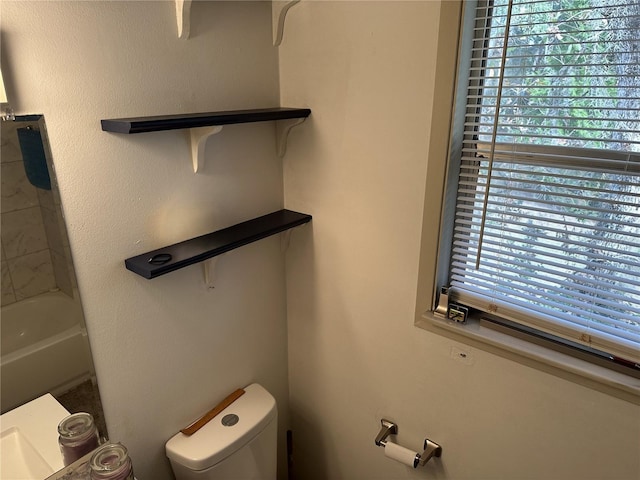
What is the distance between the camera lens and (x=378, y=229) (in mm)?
1324

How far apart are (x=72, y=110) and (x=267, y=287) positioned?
0.84 metres

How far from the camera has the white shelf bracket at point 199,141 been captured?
1153mm

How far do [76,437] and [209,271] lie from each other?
0.53 metres

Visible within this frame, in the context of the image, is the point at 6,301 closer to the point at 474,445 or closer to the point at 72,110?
the point at 72,110

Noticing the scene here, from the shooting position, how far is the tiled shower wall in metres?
0.94

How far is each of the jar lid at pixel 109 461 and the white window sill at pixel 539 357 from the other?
0.83 metres

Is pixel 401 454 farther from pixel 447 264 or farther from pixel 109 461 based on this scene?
pixel 109 461

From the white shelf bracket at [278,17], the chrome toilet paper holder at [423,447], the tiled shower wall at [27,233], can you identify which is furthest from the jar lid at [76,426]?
the white shelf bracket at [278,17]

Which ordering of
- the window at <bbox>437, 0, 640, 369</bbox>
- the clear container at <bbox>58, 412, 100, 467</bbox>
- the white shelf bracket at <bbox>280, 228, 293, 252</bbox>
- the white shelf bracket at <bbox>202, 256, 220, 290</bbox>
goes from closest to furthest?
the window at <bbox>437, 0, 640, 369</bbox>
the clear container at <bbox>58, 412, 100, 467</bbox>
the white shelf bracket at <bbox>202, 256, 220, 290</bbox>
the white shelf bracket at <bbox>280, 228, 293, 252</bbox>

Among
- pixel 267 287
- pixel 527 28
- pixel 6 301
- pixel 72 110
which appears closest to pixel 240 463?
pixel 267 287

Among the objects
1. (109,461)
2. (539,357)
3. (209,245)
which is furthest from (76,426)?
(539,357)

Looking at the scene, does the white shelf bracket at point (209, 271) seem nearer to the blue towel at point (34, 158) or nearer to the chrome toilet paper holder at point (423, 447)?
the blue towel at point (34, 158)

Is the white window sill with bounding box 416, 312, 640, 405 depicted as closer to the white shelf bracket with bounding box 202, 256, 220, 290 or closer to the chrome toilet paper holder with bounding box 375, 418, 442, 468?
the chrome toilet paper holder with bounding box 375, 418, 442, 468

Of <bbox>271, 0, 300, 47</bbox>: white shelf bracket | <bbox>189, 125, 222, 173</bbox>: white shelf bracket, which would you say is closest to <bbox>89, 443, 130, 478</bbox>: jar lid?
<bbox>189, 125, 222, 173</bbox>: white shelf bracket
